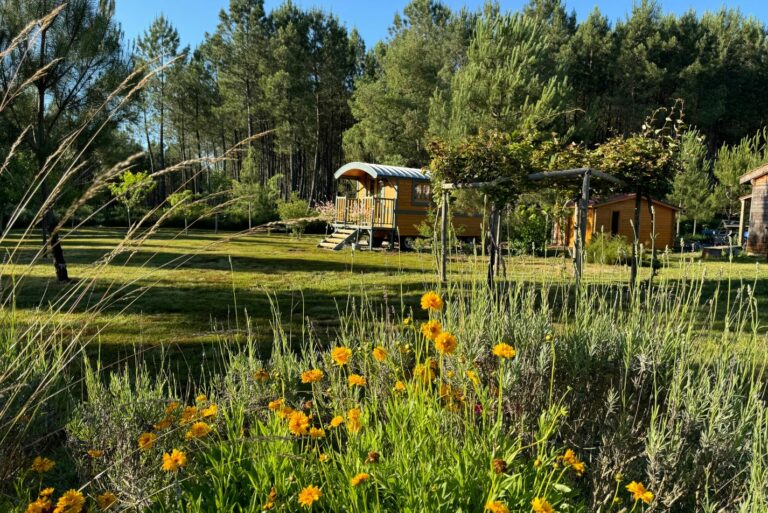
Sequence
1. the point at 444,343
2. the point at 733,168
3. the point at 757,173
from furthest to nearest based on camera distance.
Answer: the point at 733,168 < the point at 757,173 < the point at 444,343

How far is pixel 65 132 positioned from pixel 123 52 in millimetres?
1624

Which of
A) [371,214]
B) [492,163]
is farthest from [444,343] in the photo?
[371,214]

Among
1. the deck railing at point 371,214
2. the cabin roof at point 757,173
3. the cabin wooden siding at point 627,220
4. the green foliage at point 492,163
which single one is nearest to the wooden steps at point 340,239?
the deck railing at point 371,214

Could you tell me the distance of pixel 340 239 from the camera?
1697 cm

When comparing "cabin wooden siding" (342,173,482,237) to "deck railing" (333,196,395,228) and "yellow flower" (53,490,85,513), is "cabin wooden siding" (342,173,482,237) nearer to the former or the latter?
"deck railing" (333,196,395,228)

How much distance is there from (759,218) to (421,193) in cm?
1144

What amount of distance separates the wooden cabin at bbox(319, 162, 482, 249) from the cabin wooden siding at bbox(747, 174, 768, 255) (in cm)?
937

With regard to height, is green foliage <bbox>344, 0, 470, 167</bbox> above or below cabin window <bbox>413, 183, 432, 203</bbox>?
above

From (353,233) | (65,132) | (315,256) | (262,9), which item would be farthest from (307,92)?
(65,132)

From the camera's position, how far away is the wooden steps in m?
16.4

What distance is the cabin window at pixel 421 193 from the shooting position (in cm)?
1769

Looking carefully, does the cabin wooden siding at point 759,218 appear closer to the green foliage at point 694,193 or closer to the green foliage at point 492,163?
the green foliage at point 694,193

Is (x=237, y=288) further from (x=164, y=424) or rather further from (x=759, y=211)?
(x=759, y=211)

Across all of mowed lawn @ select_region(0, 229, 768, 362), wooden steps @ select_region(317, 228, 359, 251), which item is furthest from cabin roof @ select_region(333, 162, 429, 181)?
mowed lawn @ select_region(0, 229, 768, 362)
